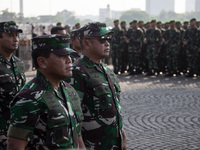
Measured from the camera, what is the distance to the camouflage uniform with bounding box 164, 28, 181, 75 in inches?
615

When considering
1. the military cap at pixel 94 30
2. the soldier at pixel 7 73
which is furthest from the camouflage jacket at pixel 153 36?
the military cap at pixel 94 30

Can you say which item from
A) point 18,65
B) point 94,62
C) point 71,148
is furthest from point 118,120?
point 18,65

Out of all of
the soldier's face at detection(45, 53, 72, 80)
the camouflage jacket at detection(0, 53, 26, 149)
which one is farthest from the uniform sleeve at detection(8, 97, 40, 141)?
the camouflage jacket at detection(0, 53, 26, 149)

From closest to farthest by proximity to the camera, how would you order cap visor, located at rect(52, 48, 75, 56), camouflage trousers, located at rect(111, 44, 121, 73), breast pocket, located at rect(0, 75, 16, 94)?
1. cap visor, located at rect(52, 48, 75, 56)
2. breast pocket, located at rect(0, 75, 16, 94)
3. camouflage trousers, located at rect(111, 44, 121, 73)

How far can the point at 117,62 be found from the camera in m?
17.1

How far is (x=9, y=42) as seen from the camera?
477 centimetres

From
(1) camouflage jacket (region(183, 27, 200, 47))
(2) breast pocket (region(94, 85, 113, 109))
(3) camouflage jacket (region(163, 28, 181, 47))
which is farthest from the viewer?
(3) camouflage jacket (region(163, 28, 181, 47))

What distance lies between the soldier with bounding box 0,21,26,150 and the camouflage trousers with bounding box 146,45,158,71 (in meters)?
11.6

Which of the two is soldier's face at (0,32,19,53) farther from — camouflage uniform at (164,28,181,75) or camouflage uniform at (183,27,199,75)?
camouflage uniform at (164,28,181,75)

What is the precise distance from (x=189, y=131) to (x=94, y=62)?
156 inches

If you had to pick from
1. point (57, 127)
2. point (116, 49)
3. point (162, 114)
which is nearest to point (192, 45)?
point (116, 49)

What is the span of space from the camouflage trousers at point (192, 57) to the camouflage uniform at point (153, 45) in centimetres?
128

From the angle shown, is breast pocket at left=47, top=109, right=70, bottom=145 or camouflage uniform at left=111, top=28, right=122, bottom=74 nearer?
breast pocket at left=47, top=109, right=70, bottom=145

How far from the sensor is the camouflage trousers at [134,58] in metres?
16.5
